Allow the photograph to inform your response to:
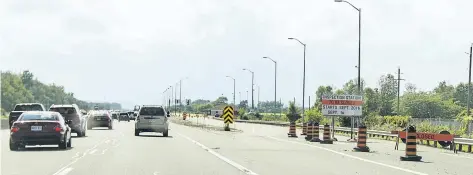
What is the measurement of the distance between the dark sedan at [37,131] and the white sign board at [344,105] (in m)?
19.8

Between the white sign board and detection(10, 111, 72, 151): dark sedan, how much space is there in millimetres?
19787

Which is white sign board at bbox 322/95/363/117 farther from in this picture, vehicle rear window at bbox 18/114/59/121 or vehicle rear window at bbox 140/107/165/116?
vehicle rear window at bbox 18/114/59/121

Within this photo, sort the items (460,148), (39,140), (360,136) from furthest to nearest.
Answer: (460,148) → (360,136) → (39,140)

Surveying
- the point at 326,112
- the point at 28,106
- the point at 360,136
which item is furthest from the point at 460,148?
the point at 28,106

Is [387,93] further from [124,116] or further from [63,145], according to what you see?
[63,145]

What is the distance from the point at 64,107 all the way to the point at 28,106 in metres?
4.42

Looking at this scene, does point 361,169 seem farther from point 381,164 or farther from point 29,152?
point 29,152

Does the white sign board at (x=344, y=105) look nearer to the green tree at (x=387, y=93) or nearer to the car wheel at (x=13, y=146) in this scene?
the car wheel at (x=13, y=146)

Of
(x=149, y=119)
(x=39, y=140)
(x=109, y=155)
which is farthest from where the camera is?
(x=149, y=119)

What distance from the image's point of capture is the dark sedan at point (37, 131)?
25062 mm

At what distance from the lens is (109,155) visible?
76.6 feet

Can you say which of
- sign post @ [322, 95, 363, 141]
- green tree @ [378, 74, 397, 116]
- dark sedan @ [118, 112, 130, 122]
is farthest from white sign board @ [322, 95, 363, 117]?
green tree @ [378, 74, 397, 116]

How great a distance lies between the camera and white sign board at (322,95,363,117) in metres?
41.9

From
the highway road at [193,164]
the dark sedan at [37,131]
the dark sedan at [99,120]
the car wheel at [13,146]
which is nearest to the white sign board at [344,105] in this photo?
the highway road at [193,164]
